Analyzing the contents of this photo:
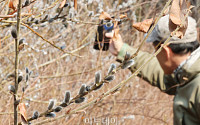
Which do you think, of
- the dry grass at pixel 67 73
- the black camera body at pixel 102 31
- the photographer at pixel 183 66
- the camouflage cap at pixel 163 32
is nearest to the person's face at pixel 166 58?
the photographer at pixel 183 66

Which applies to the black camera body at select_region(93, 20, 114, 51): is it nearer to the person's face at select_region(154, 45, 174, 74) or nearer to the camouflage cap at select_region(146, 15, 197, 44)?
the camouflage cap at select_region(146, 15, 197, 44)

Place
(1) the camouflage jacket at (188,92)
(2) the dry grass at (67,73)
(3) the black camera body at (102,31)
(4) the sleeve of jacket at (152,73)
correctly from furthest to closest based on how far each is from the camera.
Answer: (4) the sleeve of jacket at (152,73)
(2) the dry grass at (67,73)
(1) the camouflage jacket at (188,92)
(3) the black camera body at (102,31)

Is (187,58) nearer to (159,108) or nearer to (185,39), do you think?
(185,39)

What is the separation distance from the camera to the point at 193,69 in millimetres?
1827

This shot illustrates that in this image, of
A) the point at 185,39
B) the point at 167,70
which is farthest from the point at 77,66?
the point at 185,39

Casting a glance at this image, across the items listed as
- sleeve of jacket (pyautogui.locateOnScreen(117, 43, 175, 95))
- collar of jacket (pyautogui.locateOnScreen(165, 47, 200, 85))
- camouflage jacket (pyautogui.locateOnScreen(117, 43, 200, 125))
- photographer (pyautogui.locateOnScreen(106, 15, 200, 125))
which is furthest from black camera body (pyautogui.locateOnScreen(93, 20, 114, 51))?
collar of jacket (pyautogui.locateOnScreen(165, 47, 200, 85))

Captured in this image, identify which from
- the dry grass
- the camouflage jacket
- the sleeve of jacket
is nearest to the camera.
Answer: the camouflage jacket

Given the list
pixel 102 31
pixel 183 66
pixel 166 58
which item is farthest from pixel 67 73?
pixel 183 66

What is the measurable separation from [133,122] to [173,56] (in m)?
0.80

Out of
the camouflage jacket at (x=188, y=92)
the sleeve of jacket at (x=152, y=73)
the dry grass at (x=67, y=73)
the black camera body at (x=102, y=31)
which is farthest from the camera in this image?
the sleeve of jacket at (x=152, y=73)

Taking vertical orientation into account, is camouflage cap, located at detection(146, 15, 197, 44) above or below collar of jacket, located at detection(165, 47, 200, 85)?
above

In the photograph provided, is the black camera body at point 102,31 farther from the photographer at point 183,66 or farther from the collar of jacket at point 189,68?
the collar of jacket at point 189,68

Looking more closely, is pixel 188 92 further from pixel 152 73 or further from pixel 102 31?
pixel 102 31

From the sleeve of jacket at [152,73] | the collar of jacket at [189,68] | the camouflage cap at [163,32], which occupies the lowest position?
the sleeve of jacket at [152,73]
